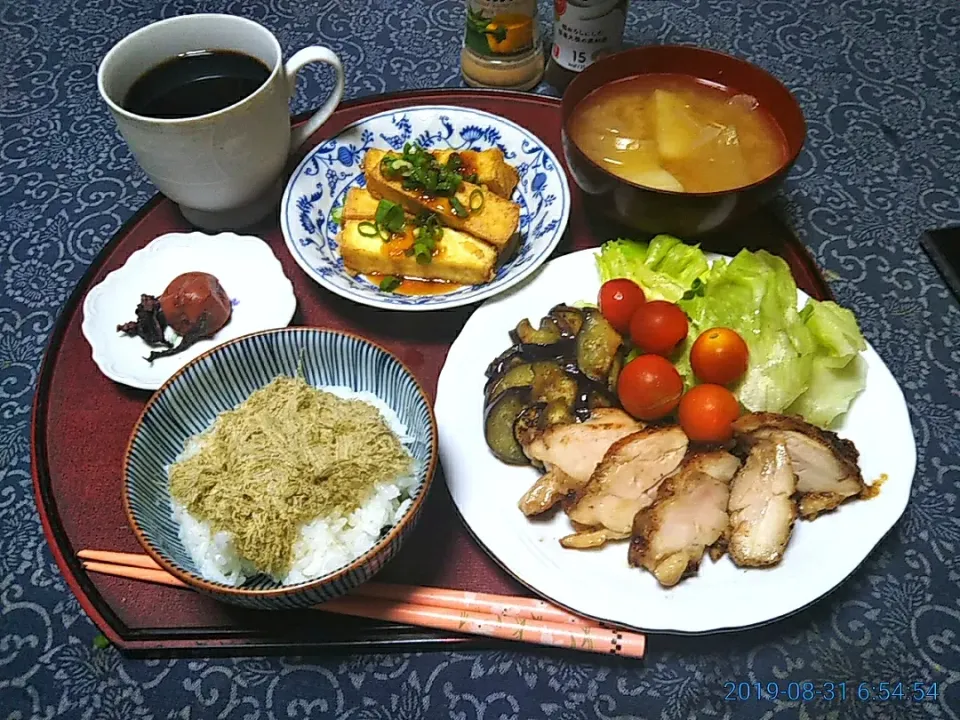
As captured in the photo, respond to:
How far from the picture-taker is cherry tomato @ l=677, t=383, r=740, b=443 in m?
1.38

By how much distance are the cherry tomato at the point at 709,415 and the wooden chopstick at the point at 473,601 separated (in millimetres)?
390

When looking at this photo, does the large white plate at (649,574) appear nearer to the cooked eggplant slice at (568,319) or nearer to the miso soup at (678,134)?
the cooked eggplant slice at (568,319)

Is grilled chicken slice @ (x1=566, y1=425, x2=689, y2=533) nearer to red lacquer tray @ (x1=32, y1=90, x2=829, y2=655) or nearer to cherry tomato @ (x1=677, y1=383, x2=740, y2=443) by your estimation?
cherry tomato @ (x1=677, y1=383, x2=740, y2=443)

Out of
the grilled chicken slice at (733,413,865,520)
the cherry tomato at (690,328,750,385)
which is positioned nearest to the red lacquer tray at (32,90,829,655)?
the cherry tomato at (690,328,750,385)

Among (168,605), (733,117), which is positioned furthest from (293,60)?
(168,605)

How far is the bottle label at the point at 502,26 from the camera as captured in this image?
2031 millimetres

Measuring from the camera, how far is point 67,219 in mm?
1984

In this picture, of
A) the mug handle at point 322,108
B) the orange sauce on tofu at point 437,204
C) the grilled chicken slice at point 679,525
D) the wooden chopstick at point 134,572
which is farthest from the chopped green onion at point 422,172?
the wooden chopstick at point 134,572

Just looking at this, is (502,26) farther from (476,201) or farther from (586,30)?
(476,201)

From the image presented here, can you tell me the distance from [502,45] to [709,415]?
48.7 inches

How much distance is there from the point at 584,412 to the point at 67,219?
56.9 inches

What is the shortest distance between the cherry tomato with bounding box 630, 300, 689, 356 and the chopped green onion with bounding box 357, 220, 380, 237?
597 millimetres

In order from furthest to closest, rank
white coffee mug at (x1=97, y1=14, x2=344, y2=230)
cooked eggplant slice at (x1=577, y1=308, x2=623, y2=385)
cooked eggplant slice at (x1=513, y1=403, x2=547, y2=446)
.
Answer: white coffee mug at (x1=97, y1=14, x2=344, y2=230) → cooked eggplant slice at (x1=577, y1=308, x2=623, y2=385) → cooked eggplant slice at (x1=513, y1=403, x2=547, y2=446)

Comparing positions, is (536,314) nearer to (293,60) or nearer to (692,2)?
(293,60)
